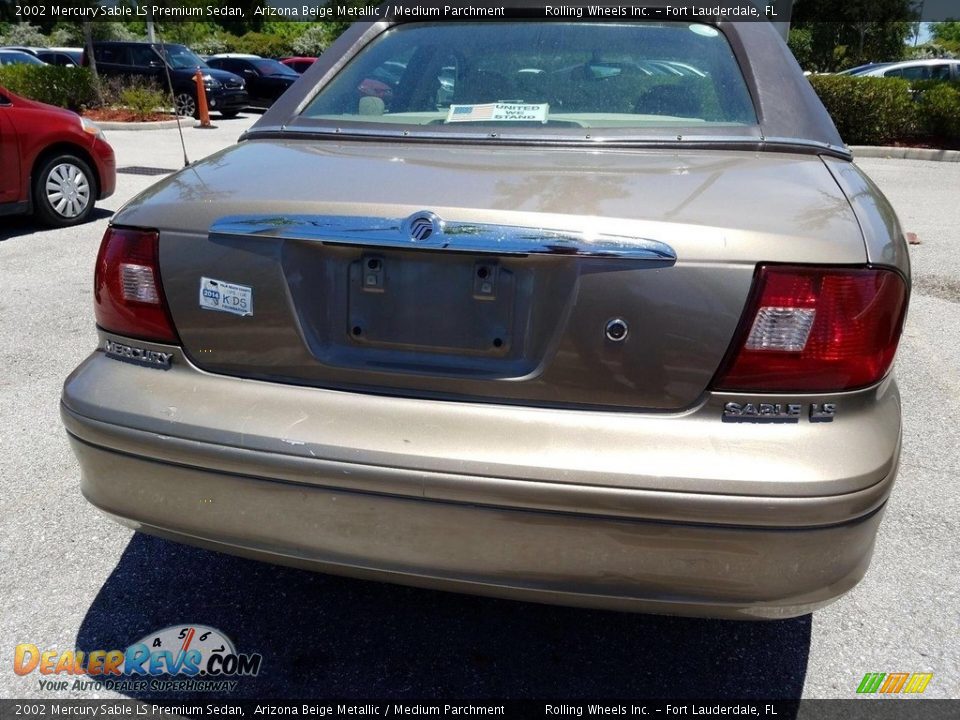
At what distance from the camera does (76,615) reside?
2.44 meters

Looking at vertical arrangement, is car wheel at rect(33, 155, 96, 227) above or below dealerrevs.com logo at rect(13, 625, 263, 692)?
above

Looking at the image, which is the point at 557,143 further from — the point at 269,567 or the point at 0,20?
the point at 0,20

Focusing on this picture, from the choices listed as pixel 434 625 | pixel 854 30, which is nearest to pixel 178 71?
pixel 434 625

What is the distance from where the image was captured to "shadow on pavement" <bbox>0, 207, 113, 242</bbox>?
735 cm

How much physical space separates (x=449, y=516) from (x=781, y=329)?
2.64ft

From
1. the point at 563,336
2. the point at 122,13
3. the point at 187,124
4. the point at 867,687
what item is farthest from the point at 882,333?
the point at 122,13

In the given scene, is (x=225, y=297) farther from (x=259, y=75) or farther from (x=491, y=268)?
(x=259, y=75)

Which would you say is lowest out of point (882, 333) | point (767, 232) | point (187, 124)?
point (187, 124)

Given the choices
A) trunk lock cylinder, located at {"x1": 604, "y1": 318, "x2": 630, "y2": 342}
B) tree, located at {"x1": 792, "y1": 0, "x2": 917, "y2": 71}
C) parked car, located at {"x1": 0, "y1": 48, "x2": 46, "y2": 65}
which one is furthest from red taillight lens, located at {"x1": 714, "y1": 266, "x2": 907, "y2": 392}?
tree, located at {"x1": 792, "y1": 0, "x2": 917, "y2": 71}

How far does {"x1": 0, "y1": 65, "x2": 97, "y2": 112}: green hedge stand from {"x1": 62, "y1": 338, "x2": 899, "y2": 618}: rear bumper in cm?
1678

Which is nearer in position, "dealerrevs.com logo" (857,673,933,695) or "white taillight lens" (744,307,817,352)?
"white taillight lens" (744,307,817,352)

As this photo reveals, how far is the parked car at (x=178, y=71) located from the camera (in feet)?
63.5

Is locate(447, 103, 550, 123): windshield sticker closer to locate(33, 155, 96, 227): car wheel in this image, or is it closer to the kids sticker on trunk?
the kids sticker on trunk

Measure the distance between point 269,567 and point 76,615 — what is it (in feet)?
1.88
